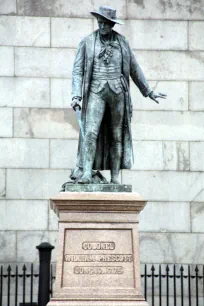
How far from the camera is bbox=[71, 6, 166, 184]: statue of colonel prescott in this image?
1387 centimetres

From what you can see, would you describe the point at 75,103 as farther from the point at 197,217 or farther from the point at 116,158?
the point at 197,217

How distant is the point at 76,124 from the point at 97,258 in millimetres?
5940

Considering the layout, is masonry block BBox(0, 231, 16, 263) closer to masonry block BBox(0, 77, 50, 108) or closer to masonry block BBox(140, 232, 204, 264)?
masonry block BBox(140, 232, 204, 264)

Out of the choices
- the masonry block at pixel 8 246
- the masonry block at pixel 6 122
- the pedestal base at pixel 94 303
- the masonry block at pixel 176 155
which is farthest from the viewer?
the masonry block at pixel 176 155

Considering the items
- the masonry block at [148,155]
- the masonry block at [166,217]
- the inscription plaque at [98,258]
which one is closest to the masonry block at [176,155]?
the masonry block at [148,155]

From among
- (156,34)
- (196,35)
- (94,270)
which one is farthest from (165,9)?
(94,270)

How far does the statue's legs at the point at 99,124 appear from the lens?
1381 centimetres

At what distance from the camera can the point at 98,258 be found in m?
13.4

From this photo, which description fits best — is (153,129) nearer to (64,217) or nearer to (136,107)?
(136,107)

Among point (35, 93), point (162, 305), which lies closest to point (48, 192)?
point (35, 93)

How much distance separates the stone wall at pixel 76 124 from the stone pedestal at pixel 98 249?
16.2 feet

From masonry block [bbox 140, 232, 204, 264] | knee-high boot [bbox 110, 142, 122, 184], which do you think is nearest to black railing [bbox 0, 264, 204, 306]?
masonry block [bbox 140, 232, 204, 264]

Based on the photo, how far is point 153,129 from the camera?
1898 cm

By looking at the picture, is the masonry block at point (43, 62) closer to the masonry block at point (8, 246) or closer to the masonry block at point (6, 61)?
the masonry block at point (6, 61)
